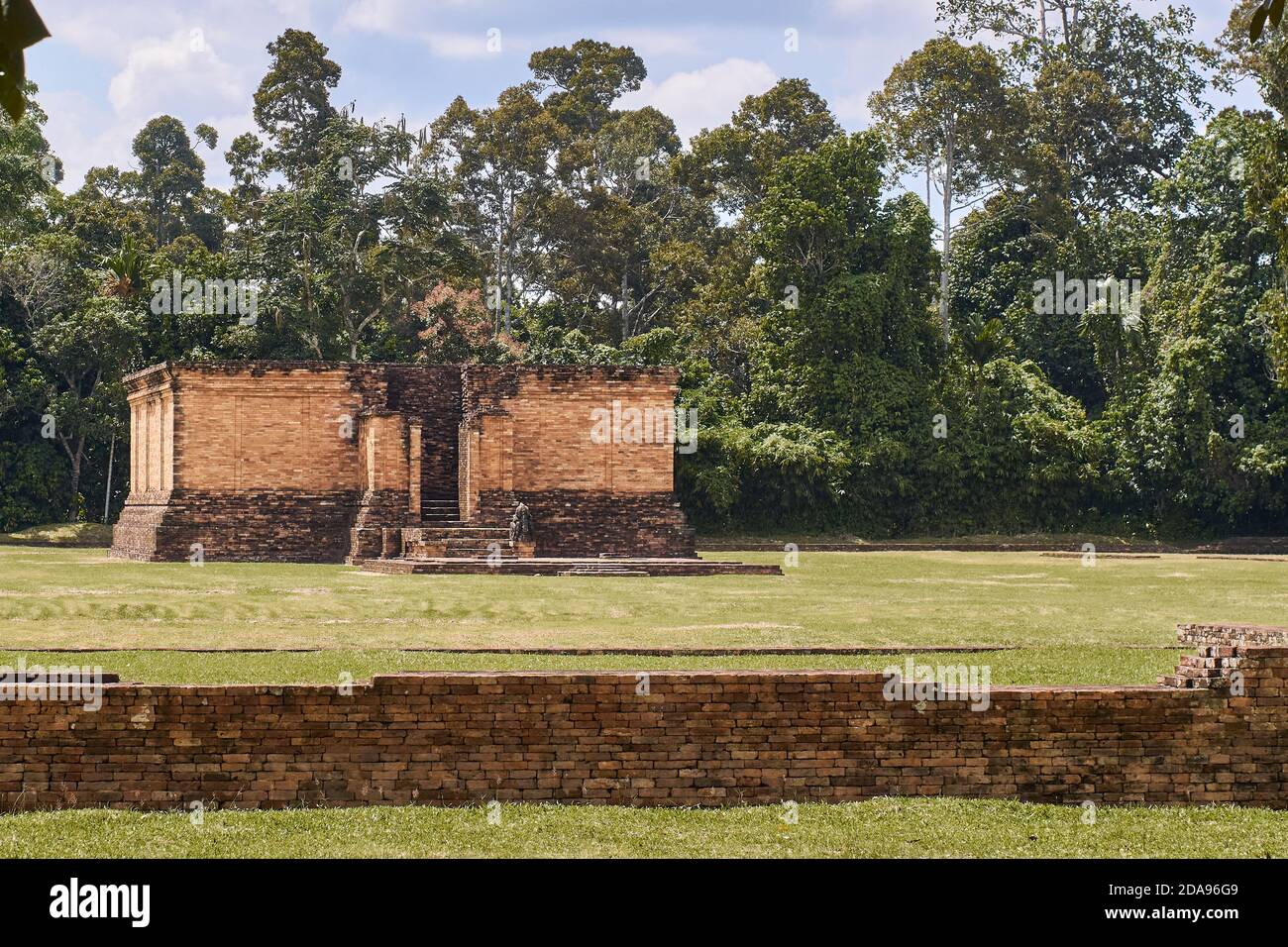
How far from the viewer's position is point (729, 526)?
41594mm

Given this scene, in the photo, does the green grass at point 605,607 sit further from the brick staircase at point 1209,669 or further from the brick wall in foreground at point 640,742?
the brick wall in foreground at point 640,742

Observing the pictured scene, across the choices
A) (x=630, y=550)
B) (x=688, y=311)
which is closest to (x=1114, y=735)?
(x=630, y=550)

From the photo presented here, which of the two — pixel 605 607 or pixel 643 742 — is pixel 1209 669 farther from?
pixel 605 607

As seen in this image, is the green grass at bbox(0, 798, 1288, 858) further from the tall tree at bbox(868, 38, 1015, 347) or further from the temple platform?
the tall tree at bbox(868, 38, 1015, 347)

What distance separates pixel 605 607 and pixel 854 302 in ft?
81.6

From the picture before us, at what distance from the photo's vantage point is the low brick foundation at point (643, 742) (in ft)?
28.3

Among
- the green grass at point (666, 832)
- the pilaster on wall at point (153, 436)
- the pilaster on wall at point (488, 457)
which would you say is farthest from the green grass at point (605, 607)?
the green grass at point (666, 832)

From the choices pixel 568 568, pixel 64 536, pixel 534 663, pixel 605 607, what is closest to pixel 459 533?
pixel 568 568

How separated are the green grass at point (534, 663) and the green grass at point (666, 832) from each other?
143 inches

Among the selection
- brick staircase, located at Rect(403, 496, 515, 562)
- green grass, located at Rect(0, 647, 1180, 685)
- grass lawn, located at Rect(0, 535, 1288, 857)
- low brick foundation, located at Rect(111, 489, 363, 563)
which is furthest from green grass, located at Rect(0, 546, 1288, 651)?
low brick foundation, located at Rect(111, 489, 363, 563)

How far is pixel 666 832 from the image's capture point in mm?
8195

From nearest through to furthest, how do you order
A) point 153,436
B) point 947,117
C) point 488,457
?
1. point 488,457
2. point 153,436
3. point 947,117

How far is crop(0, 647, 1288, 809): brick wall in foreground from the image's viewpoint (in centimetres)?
862

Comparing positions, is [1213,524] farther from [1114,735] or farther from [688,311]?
[1114,735]
